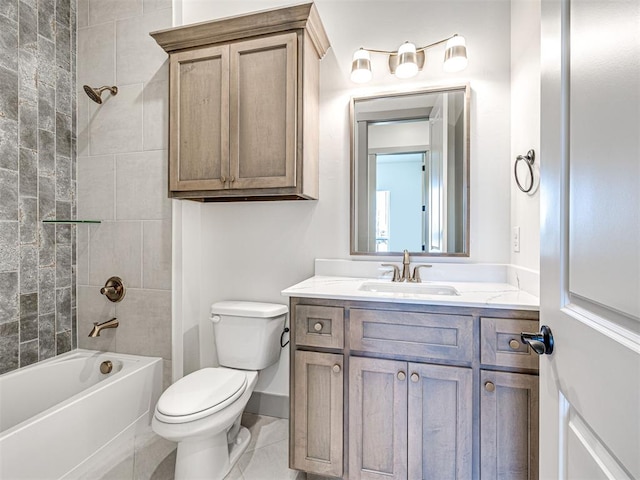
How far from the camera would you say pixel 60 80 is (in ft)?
6.63

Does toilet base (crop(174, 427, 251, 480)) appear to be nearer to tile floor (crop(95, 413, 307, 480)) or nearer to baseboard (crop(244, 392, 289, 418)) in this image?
tile floor (crop(95, 413, 307, 480))

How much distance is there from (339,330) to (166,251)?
1.25m

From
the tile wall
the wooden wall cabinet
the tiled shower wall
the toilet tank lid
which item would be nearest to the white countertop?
the toilet tank lid

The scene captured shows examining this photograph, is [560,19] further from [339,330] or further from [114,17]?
[114,17]

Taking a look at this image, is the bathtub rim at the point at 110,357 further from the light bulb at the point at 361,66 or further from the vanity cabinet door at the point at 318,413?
the light bulb at the point at 361,66

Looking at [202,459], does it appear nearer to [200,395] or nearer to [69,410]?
[200,395]

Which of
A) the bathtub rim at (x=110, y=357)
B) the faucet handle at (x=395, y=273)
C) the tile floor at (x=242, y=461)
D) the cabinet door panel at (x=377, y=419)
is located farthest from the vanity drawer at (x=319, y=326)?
the bathtub rim at (x=110, y=357)

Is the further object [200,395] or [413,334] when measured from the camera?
[200,395]

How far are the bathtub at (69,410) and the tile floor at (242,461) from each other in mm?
140

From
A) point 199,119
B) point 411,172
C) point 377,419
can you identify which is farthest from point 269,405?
point 199,119

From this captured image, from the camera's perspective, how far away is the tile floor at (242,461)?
1535mm

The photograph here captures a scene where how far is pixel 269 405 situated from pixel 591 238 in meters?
1.99

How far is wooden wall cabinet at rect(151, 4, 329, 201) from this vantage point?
1.63 m

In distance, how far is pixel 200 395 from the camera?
56.4 inches
